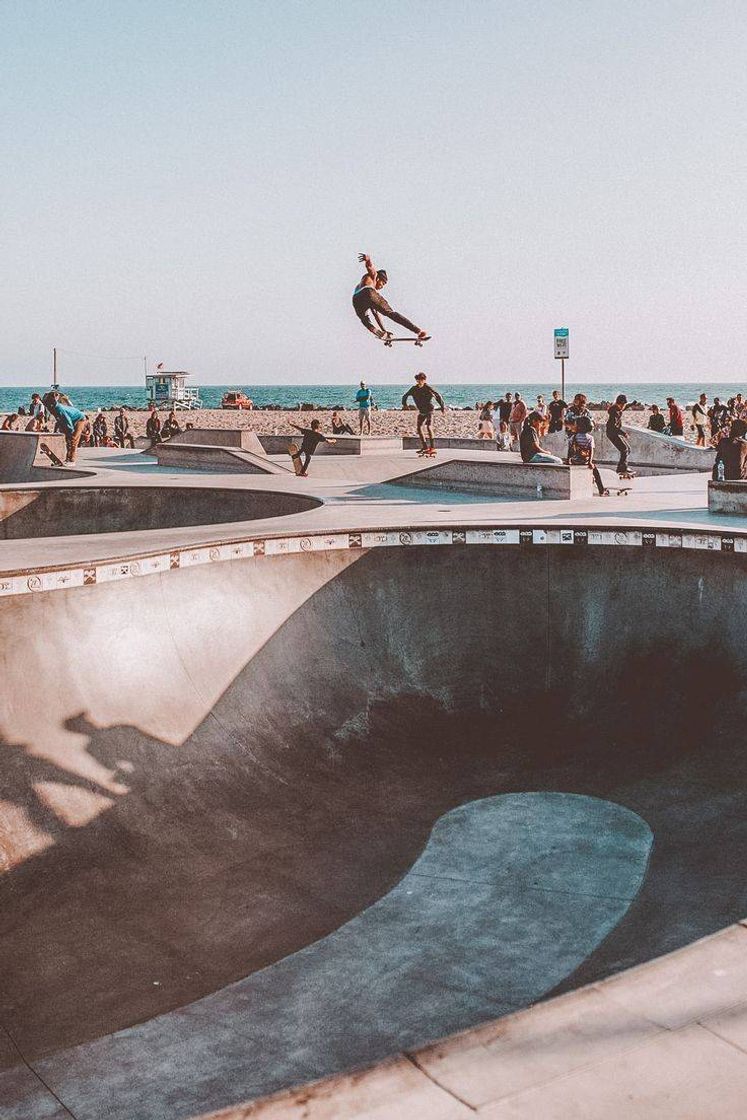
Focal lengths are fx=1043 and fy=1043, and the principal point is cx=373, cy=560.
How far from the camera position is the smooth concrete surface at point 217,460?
2273cm

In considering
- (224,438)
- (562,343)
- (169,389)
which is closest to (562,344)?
(562,343)

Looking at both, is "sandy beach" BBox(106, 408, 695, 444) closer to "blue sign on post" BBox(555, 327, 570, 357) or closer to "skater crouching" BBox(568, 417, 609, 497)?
"blue sign on post" BBox(555, 327, 570, 357)

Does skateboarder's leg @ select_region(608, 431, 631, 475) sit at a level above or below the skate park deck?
above

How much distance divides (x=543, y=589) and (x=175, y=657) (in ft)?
13.1

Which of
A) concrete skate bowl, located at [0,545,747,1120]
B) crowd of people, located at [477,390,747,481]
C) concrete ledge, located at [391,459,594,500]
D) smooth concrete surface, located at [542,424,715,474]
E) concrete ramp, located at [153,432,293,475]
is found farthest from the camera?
smooth concrete surface, located at [542,424,715,474]

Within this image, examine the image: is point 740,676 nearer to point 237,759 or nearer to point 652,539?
point 652,539

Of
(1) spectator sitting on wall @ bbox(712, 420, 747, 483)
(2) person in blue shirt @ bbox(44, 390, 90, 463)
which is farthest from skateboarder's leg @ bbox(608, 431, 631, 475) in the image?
(2) person in blue shirt @ bbox(44, 390, 90, 463)

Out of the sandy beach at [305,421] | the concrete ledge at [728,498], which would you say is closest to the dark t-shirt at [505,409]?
the concrete ledge at [728,498]

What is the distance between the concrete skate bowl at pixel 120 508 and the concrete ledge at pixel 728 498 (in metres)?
6.47

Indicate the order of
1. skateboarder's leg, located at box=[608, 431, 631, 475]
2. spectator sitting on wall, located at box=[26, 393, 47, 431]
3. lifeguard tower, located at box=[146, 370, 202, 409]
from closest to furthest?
1. skateboarder's leg, located at box=[608, 431, 631, 475]
2. spectator sitting on wall, located at box=[26, 393, 47, 431]
3. lifeguard tower, located at box=[146, 370, 202, 409]

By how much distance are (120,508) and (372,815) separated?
1033 centimetres

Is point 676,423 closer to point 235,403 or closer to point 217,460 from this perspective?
point 217,460

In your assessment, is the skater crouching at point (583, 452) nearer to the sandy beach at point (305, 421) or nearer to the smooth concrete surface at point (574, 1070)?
the smooth concrete surface at point (574, 1070)

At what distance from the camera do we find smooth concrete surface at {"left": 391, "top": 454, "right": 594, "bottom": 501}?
53.4 ft
